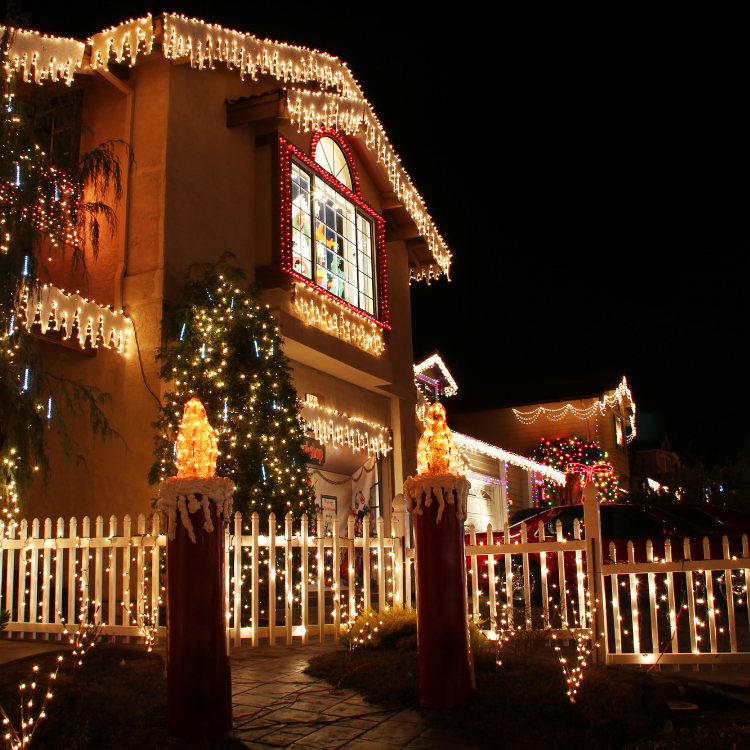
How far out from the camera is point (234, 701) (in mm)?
5098

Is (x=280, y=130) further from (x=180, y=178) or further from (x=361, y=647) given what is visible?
(x=361, y=647)

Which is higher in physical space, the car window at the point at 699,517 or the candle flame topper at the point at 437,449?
the candle flame topper at the point at 437,449

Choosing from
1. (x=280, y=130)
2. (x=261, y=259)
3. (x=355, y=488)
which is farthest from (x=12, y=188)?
(x=355, y=488)

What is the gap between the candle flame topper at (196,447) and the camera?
4.77 metres

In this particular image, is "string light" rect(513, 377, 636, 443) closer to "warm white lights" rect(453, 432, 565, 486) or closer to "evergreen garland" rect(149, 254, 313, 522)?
"warm white lights" rect(453, 432, 565, 486)

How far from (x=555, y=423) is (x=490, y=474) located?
21.3 feet

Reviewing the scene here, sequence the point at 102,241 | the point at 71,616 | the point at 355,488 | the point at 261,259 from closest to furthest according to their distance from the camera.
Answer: the point at 71,616
the point at 102,241
the point at 261,259
the point at 355,488

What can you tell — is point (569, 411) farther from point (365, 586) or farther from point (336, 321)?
point (365, 586)

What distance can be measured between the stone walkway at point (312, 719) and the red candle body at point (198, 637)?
0.27 meters

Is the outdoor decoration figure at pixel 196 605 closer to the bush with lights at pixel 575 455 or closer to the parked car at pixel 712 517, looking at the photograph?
the parked car at pixel 712 517

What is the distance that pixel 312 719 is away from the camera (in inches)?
182

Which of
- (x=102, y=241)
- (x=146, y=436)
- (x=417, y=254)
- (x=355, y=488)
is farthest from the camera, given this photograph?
(x=417, y=254)


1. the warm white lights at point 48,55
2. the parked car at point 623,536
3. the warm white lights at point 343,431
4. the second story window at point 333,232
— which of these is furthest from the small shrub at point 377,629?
the warm white lights at point 48,55

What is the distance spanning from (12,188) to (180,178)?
452 centimetres
